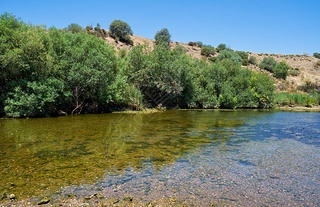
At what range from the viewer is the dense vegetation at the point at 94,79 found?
21266 millimetres

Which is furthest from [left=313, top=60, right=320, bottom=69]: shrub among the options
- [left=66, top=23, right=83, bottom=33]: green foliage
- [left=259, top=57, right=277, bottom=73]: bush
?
[left=66, top=23, right=83, bottom=33]: green foliage

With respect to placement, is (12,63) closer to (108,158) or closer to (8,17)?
(8,17)

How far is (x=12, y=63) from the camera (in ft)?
66.3

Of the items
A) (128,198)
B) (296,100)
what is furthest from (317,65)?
(128,198)

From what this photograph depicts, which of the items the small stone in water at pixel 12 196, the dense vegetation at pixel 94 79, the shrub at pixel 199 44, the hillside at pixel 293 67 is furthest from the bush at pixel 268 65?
the small stone in water at pixel 12 196

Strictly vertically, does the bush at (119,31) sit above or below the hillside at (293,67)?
above

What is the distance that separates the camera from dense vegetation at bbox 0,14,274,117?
69.8 ft

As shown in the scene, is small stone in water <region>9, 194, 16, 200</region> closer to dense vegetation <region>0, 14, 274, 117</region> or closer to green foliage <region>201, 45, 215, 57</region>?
dense vegetation <region>0, 14, 274, 117</region>

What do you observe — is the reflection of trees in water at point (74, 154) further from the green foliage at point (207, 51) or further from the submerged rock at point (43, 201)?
the green foliage at point (207, 51)

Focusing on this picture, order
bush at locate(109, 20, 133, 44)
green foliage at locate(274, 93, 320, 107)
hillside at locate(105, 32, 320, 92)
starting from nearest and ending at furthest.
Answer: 1. green foliage at locate(274, 93, 320, 107)
2. hillside at locate(105, 32, 320, 92)
3. bush at locate(109, 20, 133, 44)

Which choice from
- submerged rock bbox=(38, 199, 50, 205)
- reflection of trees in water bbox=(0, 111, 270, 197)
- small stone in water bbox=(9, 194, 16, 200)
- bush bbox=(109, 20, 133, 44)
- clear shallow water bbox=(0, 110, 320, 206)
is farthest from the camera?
bush bbox=(109, 20, 133, 44)

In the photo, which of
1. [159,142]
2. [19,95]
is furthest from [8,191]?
[19,95]

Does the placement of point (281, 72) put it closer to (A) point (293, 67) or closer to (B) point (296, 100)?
(A) point (293, 67)

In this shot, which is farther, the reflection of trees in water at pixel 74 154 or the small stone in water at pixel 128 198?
the reflection of trees in water at pixel 74 154
